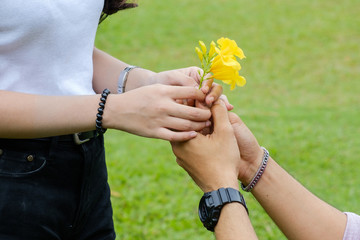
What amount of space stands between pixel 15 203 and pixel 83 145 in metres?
0.33

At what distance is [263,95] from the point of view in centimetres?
712

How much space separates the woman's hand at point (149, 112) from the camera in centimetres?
184

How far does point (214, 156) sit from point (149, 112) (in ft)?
0.99

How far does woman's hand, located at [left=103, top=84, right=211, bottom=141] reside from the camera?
6.04 feet

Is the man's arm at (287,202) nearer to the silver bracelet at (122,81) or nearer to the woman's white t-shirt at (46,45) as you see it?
the silver bracelet at (122,81)

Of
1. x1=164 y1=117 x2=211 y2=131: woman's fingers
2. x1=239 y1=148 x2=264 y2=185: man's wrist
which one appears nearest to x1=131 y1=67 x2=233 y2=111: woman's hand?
x1=164 y1=117 x2=211 y2=131: woman's fingers

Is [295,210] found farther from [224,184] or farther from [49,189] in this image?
[49,189]

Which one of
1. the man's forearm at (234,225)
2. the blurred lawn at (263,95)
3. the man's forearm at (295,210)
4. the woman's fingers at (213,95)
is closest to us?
the man's forearm at (234,225)

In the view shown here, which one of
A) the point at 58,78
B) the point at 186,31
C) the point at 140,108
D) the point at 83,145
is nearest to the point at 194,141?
the point at 140,108

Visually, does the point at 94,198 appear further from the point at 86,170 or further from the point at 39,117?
the point at 39,117

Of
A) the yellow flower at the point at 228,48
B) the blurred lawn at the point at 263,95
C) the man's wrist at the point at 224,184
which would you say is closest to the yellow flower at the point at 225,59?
the yellow flower at the point at 228,48

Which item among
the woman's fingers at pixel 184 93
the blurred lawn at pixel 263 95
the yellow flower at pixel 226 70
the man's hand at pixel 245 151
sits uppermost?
the yellow flower at pixel 226 70

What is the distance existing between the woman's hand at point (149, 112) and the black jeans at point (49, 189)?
0.84ft

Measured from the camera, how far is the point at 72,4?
77.5 inches
